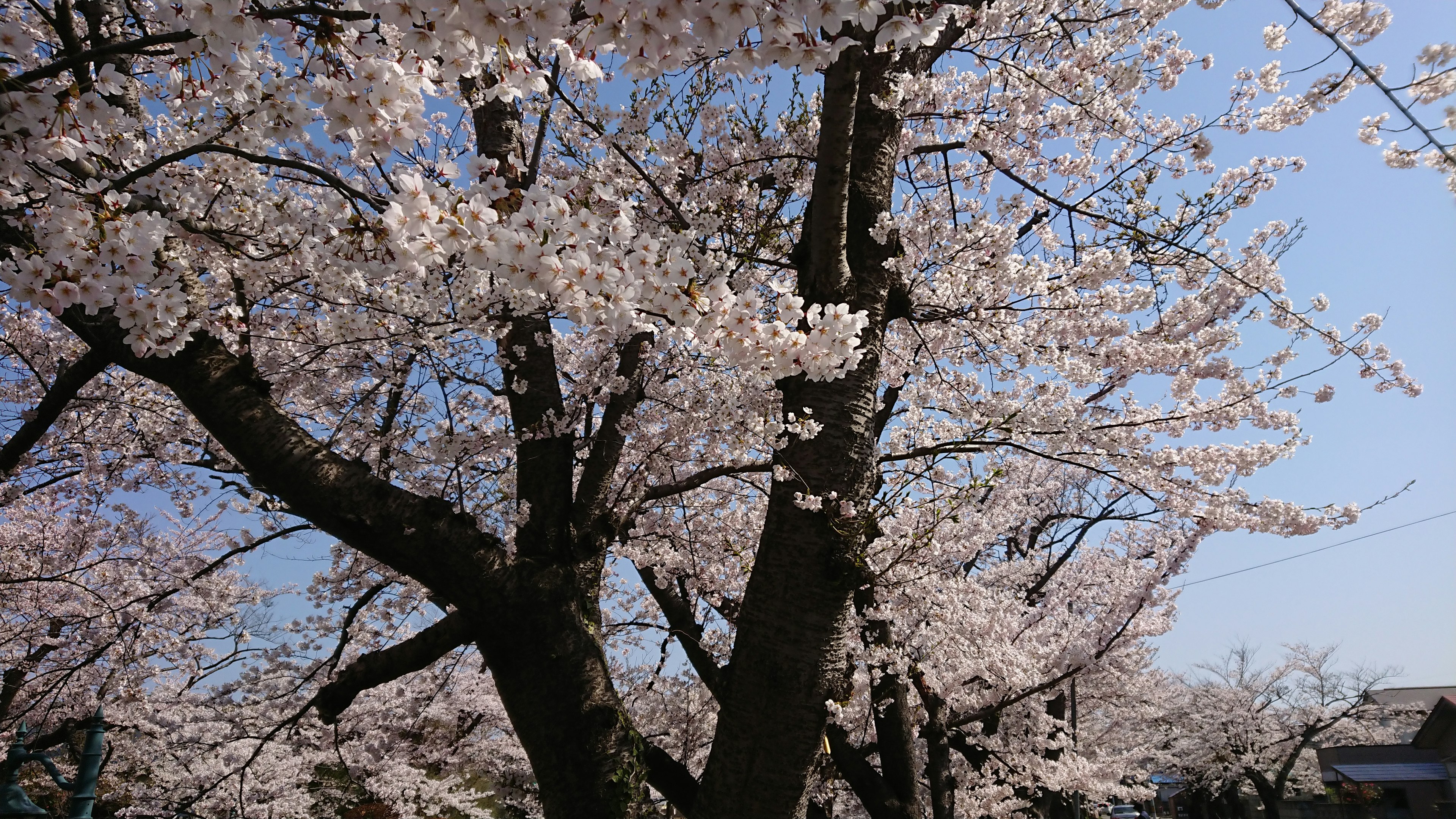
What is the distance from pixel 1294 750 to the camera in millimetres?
21250

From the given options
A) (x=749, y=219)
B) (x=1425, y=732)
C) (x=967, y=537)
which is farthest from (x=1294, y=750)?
(x=749, y=219)

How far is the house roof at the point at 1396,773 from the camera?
24.6 m

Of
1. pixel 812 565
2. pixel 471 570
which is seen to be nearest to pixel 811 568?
pixel 812 565

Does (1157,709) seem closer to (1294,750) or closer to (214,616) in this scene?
(1294,750)

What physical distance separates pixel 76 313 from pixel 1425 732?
3817 cm

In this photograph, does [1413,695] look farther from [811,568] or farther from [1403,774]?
[811,568]

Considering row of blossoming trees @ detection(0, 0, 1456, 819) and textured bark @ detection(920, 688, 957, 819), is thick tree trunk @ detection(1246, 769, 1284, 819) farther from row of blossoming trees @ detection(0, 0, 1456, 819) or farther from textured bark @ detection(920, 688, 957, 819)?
textured bark @ detection(920, 688, 957, 819)

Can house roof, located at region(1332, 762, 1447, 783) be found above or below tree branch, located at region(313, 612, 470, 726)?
above

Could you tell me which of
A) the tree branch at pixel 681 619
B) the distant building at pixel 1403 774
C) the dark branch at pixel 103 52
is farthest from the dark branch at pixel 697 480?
the distant building at pixel 1403 774

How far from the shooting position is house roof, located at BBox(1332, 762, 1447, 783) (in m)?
24.6

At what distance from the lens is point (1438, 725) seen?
79.7 ft

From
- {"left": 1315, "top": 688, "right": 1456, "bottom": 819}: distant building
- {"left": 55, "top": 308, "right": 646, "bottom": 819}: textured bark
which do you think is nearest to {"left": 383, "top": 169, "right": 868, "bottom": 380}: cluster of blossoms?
{"left": 55, "top": 308, "right": 646, "bottom": 819}: textured bark

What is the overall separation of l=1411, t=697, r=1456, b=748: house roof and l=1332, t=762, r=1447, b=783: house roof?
0.73 meters

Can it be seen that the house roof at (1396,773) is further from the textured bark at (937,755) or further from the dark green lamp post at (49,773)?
the dark green lamp post at (49,773)
